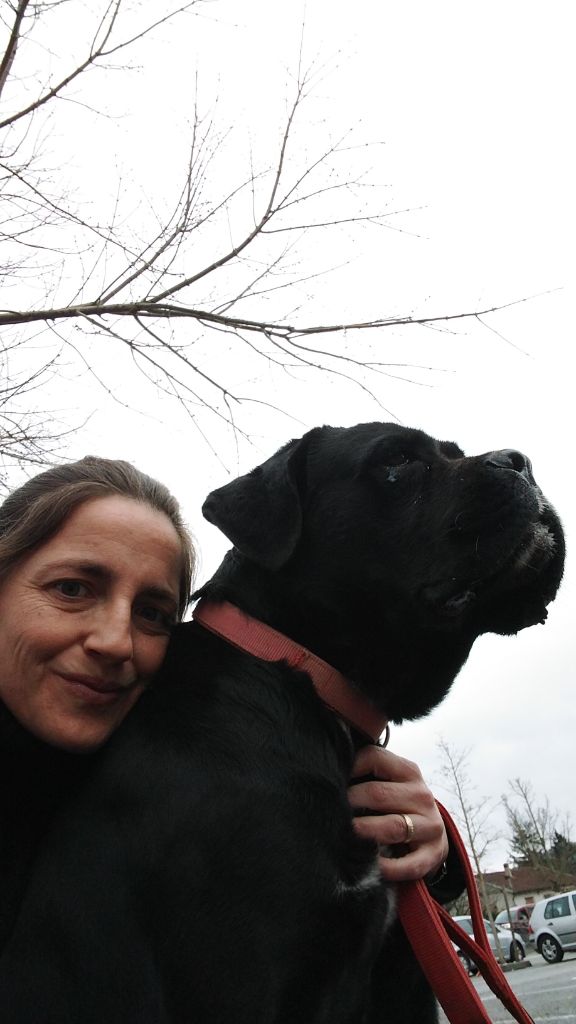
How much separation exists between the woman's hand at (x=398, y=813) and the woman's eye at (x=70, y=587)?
0.96 m

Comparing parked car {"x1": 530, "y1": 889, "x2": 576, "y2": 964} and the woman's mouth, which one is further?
parked car {"x1": 530, "y1": 889, "x2": 576, "y2": 964}

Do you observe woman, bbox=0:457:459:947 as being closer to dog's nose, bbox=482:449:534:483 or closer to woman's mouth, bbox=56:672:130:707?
woman's mouth, bbox=56:672:130:707

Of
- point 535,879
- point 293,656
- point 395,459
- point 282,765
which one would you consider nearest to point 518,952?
point 395,459

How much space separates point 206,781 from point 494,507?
47.3 inches

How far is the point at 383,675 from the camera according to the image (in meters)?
2.57

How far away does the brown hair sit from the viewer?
229 cm

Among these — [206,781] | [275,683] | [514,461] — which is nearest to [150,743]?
[206,781]

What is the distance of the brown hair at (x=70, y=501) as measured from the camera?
90.3 inches

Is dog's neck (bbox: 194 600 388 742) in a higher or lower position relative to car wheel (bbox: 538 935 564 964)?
higher

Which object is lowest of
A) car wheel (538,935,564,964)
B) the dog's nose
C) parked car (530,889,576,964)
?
car wheel (538,935,564,964)

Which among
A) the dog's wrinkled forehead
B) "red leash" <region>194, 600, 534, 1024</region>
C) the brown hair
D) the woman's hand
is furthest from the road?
the brown hair

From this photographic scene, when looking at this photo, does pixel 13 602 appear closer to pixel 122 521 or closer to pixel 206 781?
pixel 122 521

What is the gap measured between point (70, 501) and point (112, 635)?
471 mm

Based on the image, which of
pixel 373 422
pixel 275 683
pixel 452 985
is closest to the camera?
pixel 452 985
